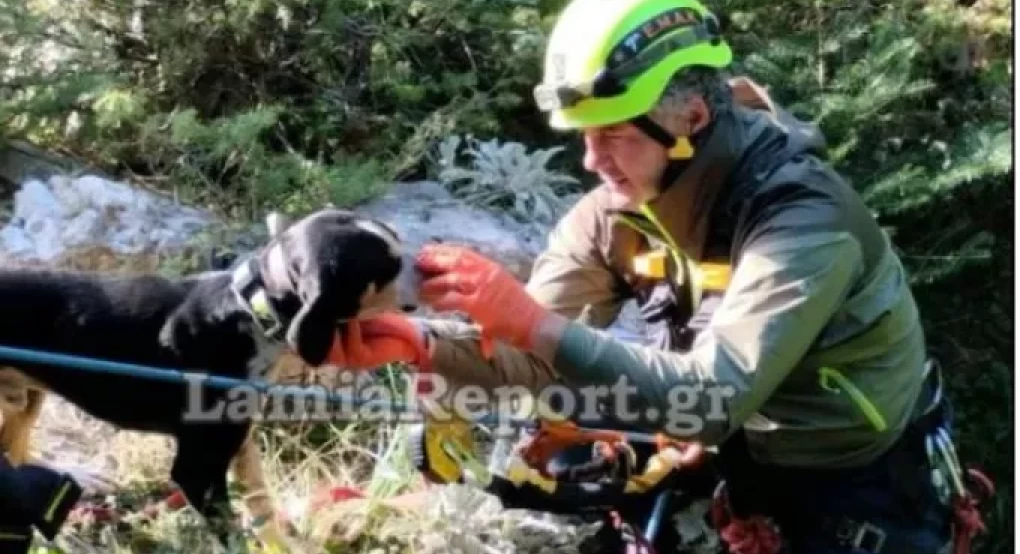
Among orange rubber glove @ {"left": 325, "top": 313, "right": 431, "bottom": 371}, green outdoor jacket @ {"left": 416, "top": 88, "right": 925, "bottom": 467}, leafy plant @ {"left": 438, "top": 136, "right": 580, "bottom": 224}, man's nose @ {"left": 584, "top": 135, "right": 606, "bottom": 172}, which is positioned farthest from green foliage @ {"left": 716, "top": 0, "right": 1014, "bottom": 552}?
man's nose @ {"left": 584, "top": 135, "right": 606, "bottom": 172}

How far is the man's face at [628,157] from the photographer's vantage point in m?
2.98

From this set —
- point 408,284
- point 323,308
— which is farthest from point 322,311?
point 408,284

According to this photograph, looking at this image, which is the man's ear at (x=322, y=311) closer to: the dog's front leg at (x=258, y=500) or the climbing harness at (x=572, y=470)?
the climbing harness at (x=572, y=470)

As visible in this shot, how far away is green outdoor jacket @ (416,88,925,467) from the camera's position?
2812 millimetres

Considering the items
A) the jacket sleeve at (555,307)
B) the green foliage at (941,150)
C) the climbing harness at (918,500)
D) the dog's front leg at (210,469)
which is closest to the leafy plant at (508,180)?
the green foliage at (941,150)

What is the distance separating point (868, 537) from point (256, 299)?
57.8 inches

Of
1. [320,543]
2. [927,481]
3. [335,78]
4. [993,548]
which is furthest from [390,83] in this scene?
[927,481]

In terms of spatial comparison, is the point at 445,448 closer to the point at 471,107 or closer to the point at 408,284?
the point at 408,284

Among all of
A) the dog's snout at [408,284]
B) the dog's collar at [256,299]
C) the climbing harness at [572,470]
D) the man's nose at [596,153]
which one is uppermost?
the man's nose at [596,153]

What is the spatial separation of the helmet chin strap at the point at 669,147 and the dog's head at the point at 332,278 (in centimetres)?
63

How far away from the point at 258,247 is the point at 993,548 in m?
2.52

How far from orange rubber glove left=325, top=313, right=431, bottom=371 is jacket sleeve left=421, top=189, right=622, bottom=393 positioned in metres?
0.04

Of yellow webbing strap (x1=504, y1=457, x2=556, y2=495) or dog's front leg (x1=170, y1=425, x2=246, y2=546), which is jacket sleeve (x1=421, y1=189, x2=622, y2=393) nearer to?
yellow webbing strap (x1=504, y1=457, x2=556, y2=495)

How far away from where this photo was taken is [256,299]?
3.66 m
